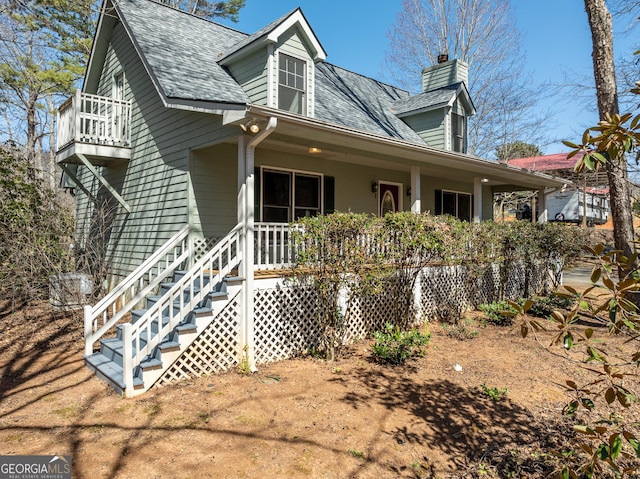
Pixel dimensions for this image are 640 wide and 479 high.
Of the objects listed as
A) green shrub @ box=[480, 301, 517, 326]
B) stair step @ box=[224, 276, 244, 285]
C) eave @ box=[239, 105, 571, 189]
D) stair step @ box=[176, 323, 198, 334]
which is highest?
eave @ box=[239, 105, 571, 189]

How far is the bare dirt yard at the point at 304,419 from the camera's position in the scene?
3512 millimetres

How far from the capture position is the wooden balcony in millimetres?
8102

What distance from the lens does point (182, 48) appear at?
898 cm

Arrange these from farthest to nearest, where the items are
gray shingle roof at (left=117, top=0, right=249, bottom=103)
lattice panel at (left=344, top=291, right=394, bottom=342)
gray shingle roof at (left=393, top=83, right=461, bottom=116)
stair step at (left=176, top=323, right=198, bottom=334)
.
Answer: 1. gray shingle roof at (left=393, top=83, right=461, bottom=116)
2. gray shingle roof at (left=117, top=0, right=249, bottom=103)
3. lattice panel at (left=344, top=291, right=394, bottom=342)
4. stair step at (left=176, top=323, right=198, bottom=334)

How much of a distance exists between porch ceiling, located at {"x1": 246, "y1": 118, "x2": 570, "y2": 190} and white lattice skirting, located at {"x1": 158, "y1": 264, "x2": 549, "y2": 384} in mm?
2320

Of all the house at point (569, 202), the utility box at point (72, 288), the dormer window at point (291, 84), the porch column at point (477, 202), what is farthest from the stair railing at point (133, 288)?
the house at point (569, 202)

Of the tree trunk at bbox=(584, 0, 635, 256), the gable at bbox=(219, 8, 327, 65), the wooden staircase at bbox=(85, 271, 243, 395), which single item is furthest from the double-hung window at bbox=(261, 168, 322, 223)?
the tree trunk at bbox=(584, 0, 635, 256)

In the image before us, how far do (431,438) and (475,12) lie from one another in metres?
23.8

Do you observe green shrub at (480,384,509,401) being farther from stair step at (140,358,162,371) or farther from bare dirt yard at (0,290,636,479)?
stair step at (140,358,162,371)

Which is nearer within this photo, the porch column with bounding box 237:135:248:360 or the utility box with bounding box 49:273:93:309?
the porch column with bounding box 237:135:248:360

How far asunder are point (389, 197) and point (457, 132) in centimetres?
375

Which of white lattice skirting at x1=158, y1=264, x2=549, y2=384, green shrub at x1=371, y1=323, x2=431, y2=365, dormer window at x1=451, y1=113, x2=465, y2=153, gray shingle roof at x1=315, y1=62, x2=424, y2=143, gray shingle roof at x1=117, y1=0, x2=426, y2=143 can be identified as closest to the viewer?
white lattice skirting at x1=158, y1=264, x2=549, y2=384

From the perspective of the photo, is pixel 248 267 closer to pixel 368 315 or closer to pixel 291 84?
pixel 368 315

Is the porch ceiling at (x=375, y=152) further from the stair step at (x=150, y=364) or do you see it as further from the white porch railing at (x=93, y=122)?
the white porch railing at (x=93, y=122)
